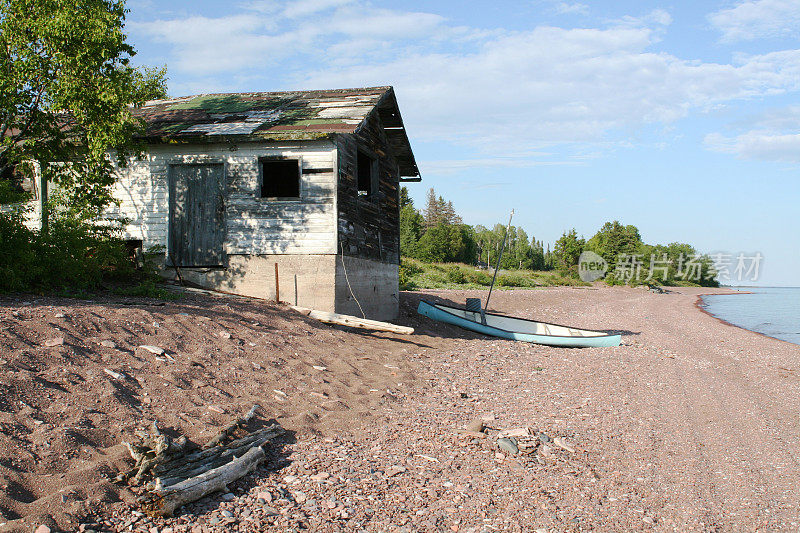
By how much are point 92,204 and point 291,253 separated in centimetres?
452

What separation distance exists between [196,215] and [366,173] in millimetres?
5277

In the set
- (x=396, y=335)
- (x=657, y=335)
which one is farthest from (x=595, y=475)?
(x=657, y=335)

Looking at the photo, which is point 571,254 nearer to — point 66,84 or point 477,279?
point 477,279

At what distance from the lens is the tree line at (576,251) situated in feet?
221

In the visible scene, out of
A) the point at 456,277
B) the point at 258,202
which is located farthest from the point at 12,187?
the point at 456,277

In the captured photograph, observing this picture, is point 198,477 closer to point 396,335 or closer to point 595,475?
point 595,475

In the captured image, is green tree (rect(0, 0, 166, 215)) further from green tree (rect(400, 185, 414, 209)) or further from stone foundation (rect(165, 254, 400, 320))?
green tree (rect(400, 185, 414, 209))

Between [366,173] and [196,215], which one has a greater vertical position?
[366,173]

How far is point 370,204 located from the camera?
16.2 m

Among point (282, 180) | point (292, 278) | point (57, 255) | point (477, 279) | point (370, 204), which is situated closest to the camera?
point (57, 255)

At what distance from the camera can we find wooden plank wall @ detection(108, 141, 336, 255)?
13.8 meters

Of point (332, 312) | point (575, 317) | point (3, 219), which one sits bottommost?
point (575, 317)

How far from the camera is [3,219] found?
10.3 metres

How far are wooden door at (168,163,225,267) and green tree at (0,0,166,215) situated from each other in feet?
6.50
